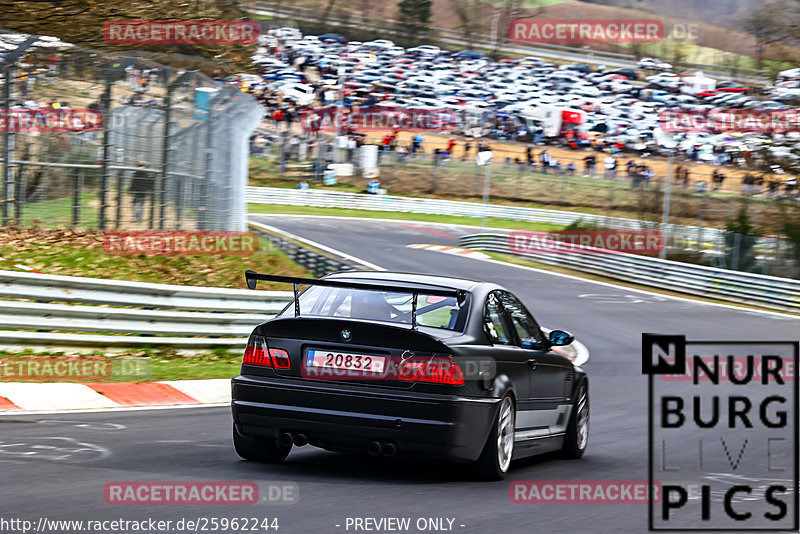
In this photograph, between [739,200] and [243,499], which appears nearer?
[243,499]

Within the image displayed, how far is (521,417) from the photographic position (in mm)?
7547

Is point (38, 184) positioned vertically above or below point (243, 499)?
above

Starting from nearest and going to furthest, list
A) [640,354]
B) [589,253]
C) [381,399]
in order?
[381,399]
[640,354]
[589,253]

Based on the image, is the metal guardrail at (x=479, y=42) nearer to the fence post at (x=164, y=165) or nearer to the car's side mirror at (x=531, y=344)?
the fence post at (x=164, y=165)

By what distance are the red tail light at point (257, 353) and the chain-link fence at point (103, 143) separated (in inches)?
383

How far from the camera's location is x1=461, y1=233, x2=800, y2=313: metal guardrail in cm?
3030

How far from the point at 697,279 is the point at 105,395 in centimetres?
2411

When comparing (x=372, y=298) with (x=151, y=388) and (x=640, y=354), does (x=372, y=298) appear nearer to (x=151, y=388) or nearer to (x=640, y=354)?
(x=151, y=388)

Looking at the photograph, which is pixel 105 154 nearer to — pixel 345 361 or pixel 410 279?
pixel 410 279

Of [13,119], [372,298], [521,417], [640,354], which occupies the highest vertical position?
[13,119]

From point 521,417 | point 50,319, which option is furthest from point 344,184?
point 521,417

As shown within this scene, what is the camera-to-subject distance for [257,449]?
7109mm

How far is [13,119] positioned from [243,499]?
11.2 m

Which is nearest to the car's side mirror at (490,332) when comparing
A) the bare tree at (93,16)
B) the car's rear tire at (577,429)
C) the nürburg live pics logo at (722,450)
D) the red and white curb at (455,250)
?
the nürburg live pics logo at (722,450)
